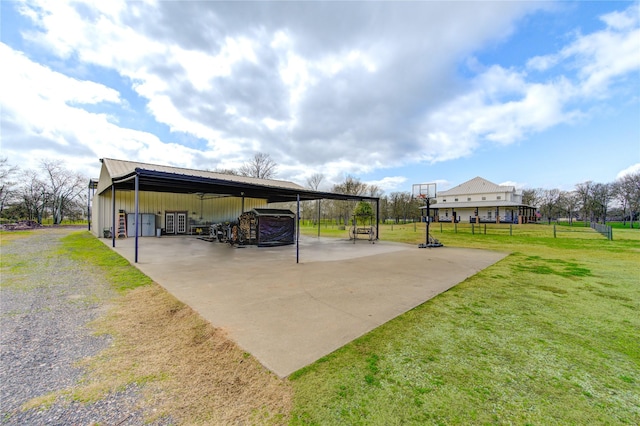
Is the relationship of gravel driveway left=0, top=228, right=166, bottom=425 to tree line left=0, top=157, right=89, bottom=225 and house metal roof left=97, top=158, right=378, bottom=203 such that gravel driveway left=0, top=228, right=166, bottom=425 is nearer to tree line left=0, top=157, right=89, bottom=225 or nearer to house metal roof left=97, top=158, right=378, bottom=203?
house metal roof left=97, top=158, right=378, bottom=203

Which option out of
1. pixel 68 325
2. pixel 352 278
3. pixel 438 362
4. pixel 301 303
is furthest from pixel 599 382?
pixel 68 325

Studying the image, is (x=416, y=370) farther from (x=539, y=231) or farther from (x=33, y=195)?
(x=33, y=195)

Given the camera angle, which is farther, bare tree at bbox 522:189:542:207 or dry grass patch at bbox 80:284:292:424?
bare tree at bbox 522:189:542:207

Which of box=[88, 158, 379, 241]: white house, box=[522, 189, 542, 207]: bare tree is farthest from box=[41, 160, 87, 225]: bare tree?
box=[522, 189, 542, 207]: bare tree

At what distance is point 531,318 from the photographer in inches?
157

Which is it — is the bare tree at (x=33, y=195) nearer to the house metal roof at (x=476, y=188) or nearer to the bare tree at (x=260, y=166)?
the bare tree at (x=260, y=166)

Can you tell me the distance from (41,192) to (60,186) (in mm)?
A: 2058

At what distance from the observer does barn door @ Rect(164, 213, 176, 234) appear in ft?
61.8

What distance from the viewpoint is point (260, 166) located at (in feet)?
131

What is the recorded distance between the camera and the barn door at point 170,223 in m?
18.8

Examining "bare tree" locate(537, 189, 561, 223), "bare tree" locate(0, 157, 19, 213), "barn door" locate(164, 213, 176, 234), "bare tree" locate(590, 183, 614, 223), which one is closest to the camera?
"barn door" locate(164, 213, 176, 234)

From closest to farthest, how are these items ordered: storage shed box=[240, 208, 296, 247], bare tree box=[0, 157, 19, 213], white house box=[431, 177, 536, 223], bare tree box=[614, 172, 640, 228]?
1. storage shed box=[240, 208, 296, 247]
2. bare tree box=[0, 157, 19, 213]
3. white house box=[431, 177, 536, 223]
4. bare tree box=[614, 172, 640, 228]

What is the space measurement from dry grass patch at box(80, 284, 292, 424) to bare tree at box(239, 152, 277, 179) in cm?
3750

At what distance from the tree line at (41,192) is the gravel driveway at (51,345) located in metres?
38.2
